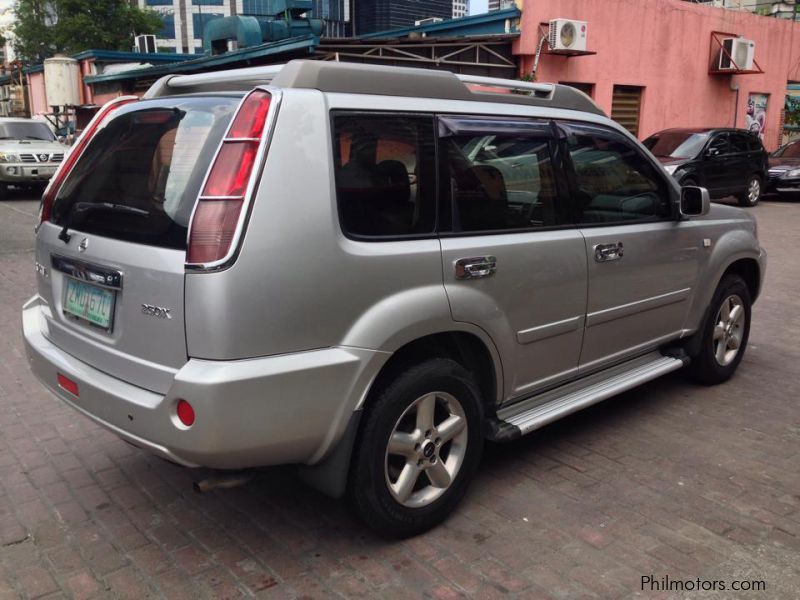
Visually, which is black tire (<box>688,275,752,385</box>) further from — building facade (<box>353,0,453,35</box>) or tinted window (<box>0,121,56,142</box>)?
building facade (<box>353,0,453,35</box>)

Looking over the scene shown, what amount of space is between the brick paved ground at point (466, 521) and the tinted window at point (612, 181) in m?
1.26

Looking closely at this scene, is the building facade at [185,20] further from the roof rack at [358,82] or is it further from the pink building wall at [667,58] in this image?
the roof rack at [358,82]

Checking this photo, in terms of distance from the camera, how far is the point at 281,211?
8.58 ft

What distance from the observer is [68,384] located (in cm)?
312

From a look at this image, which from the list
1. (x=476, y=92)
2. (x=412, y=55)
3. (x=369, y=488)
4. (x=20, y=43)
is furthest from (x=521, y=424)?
(x=20, y=43)

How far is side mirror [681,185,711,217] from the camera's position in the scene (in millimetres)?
4449

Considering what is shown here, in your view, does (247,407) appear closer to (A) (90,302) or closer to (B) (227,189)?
(B) (227,189)

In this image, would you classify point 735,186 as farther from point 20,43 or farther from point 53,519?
point 20,43

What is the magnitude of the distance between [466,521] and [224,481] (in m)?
1.14

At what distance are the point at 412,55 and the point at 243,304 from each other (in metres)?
13.3

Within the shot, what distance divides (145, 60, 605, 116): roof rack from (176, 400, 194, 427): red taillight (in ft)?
3.95

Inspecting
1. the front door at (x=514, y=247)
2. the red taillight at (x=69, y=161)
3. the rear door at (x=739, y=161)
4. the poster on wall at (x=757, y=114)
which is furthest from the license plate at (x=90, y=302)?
the poster on wall at (x=757, y=114)

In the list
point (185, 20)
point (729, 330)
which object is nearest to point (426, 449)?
point (729, 330)

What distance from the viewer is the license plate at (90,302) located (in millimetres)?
2904
